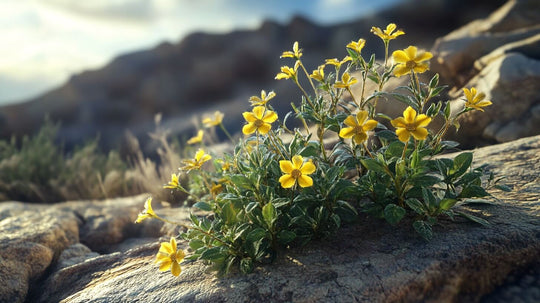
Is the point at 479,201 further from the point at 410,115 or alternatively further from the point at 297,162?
the point at 297,162

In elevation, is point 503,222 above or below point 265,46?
below

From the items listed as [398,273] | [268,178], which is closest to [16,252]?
[268,178]

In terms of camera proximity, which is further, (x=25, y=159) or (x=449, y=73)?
(x=25, y=159)

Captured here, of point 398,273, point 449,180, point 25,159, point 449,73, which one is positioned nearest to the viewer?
point 398,273

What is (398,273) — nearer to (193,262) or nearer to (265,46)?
(193,262)

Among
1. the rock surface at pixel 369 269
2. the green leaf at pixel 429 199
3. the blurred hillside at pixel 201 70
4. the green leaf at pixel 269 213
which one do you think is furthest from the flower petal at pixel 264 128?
the blurred hillside at pixel 201 70

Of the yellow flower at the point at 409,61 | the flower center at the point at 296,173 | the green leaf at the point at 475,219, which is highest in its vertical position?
the yellow flower at the point at 409,61

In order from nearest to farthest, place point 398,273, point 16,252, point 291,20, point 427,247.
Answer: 1. point 398,273
2. point 427,247
3. point 16,252
4. point 291,20

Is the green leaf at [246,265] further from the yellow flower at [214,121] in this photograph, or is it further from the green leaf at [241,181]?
the yellow flower at [214,121]
